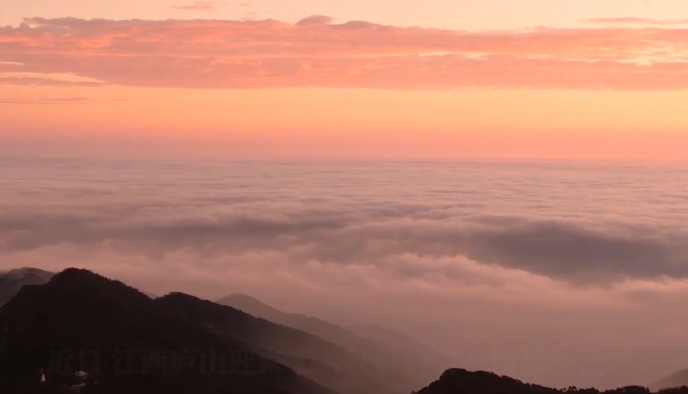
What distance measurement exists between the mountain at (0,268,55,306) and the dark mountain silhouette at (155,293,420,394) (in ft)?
77.5

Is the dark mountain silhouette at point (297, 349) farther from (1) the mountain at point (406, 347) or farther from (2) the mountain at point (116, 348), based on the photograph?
(1) the mountain at point (406, 347)

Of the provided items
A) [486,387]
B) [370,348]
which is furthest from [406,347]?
[486,387]

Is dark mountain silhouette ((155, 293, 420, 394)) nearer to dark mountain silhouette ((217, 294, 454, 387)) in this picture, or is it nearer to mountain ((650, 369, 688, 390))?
dark mountain silhouette ((217, 294, 454, 387))

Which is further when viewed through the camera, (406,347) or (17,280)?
(406,347)

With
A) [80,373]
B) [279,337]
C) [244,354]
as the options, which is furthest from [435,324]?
[80,373]

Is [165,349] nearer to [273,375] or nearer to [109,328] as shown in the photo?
[109,328]

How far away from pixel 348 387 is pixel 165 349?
73.5ft

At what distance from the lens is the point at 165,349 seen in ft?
201

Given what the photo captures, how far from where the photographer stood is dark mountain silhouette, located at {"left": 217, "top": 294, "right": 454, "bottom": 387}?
367ft

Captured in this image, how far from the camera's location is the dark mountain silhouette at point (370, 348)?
11194cm

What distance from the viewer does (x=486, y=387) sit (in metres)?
50.1

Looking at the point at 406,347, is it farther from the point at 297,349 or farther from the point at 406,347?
the point at 297,349

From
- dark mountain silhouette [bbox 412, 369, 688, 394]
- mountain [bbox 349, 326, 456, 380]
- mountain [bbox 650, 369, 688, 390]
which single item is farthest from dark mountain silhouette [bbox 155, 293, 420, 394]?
mountain [bbox 349, 326, 456, 380]

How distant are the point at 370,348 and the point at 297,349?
34.1 meters
